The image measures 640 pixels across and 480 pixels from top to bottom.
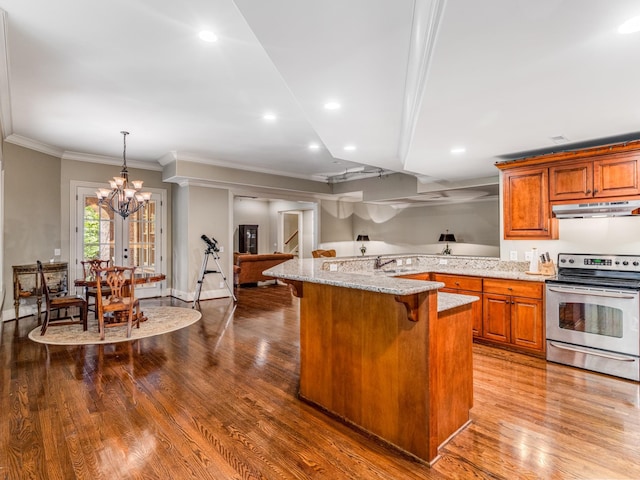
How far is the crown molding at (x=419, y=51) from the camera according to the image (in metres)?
1.66

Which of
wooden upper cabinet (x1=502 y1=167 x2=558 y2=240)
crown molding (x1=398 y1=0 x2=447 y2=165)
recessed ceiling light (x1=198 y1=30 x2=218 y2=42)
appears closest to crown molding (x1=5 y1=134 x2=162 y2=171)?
recessed ceiling light (x1=198 y1=30 x2=218 y2=42)

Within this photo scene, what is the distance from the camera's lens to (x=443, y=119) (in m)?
2.90

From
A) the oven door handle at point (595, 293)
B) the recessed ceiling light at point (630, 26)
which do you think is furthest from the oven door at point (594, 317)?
the recessed ceiling light at point (630, 26)

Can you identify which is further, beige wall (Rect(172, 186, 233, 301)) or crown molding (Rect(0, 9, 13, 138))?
beige wall (Rect(172, 186, 233, 301))

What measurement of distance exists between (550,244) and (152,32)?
14.9 feet

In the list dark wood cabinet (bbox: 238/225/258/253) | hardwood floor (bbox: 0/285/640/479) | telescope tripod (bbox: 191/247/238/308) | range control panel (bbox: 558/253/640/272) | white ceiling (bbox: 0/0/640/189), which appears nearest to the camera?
white ceiling (bbox: 0/0/640/189)

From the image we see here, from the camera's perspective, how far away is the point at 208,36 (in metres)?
2.62

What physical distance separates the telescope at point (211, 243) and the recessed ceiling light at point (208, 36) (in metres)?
4.75

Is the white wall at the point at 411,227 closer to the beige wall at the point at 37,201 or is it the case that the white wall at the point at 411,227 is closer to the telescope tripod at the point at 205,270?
the telescope tripod at the point at 205,270

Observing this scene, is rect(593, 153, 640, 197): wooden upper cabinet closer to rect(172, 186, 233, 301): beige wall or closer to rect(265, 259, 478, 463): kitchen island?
rect(265, 259, 478, 463): kitchen island

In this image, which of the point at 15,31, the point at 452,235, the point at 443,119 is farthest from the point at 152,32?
the point at 452,235

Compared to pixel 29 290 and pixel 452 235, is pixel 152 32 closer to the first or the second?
pixel 29 290

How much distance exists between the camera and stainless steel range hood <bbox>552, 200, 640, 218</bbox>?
3354 millimetres

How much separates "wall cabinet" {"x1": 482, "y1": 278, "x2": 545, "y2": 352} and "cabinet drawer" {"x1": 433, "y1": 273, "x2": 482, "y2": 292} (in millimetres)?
90
